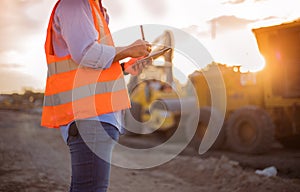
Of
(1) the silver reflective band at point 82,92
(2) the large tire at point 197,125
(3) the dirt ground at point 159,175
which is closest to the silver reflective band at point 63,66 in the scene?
(1) the silver reflective band at point 82,92

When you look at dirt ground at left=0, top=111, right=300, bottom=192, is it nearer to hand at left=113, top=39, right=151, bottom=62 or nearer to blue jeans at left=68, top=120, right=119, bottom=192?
blue jeans at left=68, top=120, right=119, bottom=192

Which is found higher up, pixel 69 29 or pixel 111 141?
pixel 69 29

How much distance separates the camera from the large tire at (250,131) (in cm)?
898

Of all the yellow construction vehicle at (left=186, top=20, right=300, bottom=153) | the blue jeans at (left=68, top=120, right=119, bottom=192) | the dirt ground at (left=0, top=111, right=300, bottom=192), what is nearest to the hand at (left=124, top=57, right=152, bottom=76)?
the blue jeans at (left=68, top=120, right=119, bottom=192)

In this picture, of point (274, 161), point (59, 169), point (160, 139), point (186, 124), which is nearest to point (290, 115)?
point (274, 161)

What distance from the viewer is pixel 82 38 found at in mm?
1893

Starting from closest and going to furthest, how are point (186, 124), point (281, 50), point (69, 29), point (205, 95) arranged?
point (69, 29), point (281, 50), point (186, 124), point (205, 95)

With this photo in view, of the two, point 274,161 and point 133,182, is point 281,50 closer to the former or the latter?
point 274,161

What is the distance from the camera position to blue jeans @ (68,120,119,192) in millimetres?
1897

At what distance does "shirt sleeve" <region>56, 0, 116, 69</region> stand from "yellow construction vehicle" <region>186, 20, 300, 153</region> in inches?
254

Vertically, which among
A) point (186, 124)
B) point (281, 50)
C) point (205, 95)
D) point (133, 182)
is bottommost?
point (133, 182)

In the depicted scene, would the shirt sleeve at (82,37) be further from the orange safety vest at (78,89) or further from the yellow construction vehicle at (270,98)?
the yellow construction vehicle at (270,98)

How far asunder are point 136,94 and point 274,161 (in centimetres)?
545

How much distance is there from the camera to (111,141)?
196 centimetres
